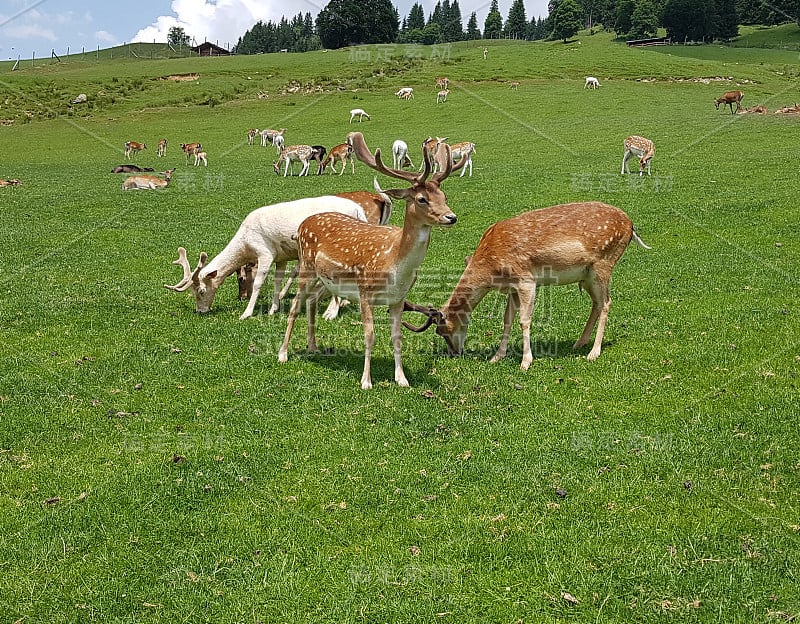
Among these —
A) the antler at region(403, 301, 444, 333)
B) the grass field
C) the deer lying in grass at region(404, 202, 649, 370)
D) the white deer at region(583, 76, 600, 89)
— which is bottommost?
the grass field

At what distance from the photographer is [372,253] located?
7988 millimetres

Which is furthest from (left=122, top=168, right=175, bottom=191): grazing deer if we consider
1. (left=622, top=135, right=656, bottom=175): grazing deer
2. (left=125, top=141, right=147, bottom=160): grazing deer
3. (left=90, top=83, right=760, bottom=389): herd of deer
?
(left=90, top=83, right=760, bottom=389): herd of deer

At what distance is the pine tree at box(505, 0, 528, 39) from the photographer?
153m

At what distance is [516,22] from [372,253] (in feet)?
525

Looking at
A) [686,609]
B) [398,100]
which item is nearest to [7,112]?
[398,100]

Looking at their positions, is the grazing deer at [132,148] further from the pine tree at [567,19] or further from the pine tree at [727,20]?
the pine tree at [727,20]

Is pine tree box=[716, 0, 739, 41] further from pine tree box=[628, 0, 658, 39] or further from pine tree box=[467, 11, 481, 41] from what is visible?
pine tree box=[467, 11, 481, 41]

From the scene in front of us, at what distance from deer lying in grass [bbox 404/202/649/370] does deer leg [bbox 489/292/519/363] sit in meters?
0.01

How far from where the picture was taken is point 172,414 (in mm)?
7316

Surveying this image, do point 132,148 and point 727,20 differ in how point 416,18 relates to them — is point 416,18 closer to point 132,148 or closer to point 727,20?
point 727,20

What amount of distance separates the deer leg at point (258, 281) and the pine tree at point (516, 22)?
15619 centimetres

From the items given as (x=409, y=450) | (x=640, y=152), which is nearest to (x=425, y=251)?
(x=409, y=450)

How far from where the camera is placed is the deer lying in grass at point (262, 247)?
11039mm

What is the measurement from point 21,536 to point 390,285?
4.13 metres
